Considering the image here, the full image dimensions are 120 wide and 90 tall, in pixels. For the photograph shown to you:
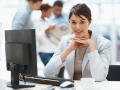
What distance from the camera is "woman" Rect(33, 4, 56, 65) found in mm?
4039

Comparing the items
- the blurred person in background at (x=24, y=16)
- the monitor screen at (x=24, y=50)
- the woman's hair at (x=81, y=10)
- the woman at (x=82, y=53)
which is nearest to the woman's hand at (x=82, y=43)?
the woman at (x=82, y=53)

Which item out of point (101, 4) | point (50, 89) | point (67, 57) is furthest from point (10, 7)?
point (50, 89)

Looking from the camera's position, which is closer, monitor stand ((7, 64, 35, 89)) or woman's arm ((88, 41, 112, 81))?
monitor stand ((7, 64, 35, 89))

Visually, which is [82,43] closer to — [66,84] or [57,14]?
[66,84]

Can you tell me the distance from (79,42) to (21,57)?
0.59 m

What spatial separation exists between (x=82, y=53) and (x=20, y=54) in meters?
0.66

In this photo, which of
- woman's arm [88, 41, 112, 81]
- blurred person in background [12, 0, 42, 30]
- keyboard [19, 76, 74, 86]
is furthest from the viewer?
blurred person in background [12, 0, 42, 30]

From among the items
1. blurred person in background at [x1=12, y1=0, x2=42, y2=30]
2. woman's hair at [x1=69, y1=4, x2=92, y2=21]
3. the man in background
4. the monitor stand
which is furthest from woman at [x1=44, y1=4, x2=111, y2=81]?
the man in background

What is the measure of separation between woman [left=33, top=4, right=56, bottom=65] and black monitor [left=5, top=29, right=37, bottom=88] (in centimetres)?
196

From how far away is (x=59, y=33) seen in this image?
400 centimetres

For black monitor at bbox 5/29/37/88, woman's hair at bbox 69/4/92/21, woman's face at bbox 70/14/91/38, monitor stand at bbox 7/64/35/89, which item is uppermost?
woman's hair at bbox 69/4/92/21

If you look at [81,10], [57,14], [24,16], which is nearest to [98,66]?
[81,10]

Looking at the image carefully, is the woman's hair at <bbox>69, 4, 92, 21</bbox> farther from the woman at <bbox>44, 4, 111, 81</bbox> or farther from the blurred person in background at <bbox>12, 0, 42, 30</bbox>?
the blurred person in background at <bbox>12, 0, 42, 30</bbox>

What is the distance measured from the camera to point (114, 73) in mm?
2314
